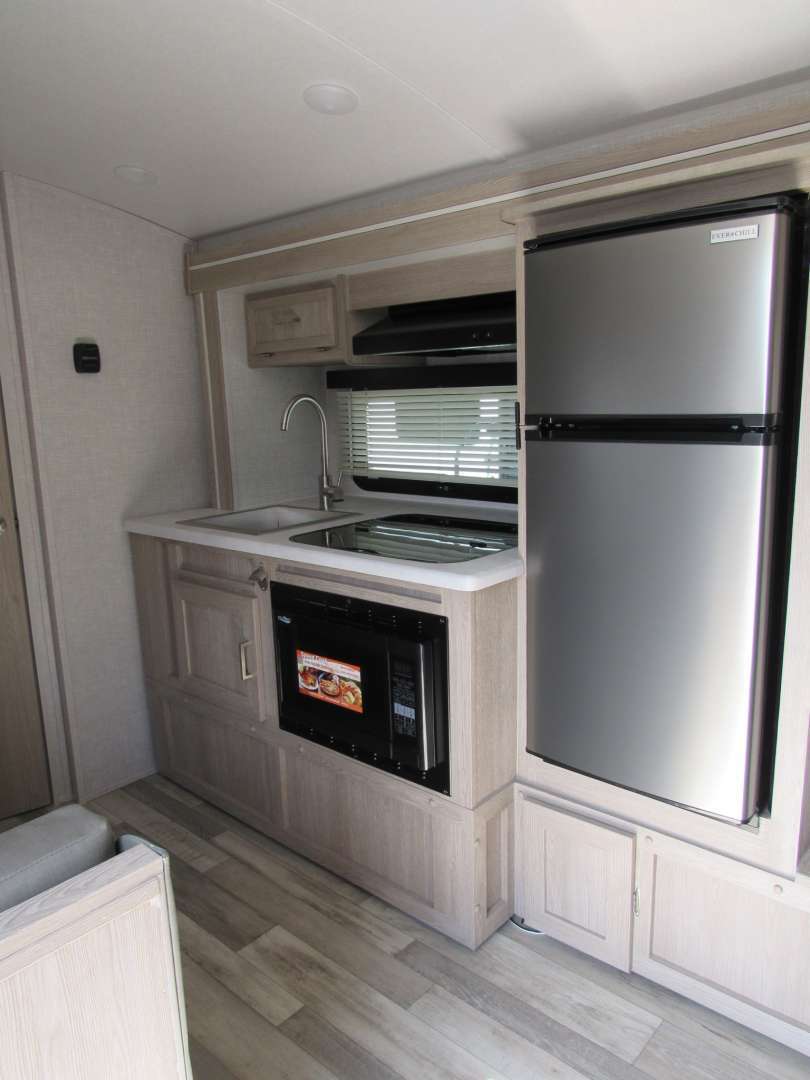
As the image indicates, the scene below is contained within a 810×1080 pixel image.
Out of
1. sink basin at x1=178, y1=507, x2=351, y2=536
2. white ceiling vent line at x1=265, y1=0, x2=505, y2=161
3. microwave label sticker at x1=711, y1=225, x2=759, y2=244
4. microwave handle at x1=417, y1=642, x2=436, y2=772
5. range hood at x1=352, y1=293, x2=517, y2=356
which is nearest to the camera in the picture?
microwave label sticker at x1=711, y1=225, x2=759, y2=244

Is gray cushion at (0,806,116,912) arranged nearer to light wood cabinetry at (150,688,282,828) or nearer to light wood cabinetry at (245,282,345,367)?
light wood cabinetry at (150,688,282,828)

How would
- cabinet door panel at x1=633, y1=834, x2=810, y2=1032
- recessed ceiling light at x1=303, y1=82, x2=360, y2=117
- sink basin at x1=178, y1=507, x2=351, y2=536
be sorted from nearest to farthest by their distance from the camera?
cabinet door panel at x1=633, y1=834, x2=810, y2=1032 < recessed ceiling light at x1=303, y1=82, x2=360, y2=117 < sink basin at x1=178, y1=507, x2=351, y2=536

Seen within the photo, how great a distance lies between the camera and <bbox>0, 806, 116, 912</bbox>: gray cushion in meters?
1.10

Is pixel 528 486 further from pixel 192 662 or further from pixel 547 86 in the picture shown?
pixel 192 662

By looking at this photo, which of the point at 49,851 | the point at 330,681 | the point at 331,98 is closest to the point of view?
the point at 49,851

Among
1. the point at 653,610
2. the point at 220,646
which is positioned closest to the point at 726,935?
the point at 653,610

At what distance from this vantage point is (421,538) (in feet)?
7.66

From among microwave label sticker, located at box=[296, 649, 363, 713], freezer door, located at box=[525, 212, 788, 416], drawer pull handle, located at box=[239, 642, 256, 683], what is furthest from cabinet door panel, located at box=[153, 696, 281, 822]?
freezer door, located at box=[525, 212, 788, 416]

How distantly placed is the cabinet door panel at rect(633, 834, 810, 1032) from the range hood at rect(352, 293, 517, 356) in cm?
137

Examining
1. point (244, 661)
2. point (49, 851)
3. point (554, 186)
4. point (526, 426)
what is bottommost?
point (244, 661)

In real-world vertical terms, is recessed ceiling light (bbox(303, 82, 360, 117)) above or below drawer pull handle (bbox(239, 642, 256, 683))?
above

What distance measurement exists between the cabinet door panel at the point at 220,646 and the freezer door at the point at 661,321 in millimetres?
1202

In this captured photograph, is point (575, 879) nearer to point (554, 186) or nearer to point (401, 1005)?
point (401, 1005)

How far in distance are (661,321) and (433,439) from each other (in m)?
1.29
